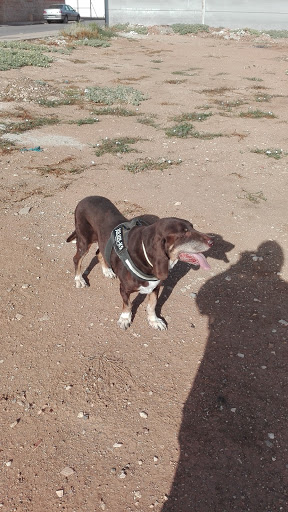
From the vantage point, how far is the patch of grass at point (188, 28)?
2933 centimetres

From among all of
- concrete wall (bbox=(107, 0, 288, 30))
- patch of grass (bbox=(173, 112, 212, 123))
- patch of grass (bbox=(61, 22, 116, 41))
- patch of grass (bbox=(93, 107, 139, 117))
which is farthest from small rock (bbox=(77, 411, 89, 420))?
concrete wall (bbox=(107, 0, 288, 30))

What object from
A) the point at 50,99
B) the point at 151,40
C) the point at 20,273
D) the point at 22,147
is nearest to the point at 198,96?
the point at 50,99

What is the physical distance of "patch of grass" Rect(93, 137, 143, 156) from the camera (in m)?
8.06

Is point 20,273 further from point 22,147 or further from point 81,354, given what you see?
point 22,147

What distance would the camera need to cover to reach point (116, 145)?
8.34m

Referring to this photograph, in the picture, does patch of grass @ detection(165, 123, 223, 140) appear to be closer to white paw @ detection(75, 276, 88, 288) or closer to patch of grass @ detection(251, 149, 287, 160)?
patch of grass @ detection(251, 149, 287, 160)

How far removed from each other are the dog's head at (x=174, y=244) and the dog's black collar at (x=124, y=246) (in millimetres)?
230

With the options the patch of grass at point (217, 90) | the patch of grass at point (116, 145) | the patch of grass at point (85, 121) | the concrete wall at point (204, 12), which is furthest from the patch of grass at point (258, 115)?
the concrete wall at point (204, 12)

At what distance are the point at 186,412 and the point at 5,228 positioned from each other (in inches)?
146

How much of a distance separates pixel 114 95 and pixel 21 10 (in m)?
39.7

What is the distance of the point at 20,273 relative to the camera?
4719 millimetres

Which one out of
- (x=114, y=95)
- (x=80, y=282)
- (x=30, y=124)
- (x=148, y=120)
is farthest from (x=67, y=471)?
(x=114, y=95)

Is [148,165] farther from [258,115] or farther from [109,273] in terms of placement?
[258,115]

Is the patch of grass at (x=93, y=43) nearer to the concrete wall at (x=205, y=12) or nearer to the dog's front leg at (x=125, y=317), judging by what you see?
the concrete wall at (x=205, y=12)
